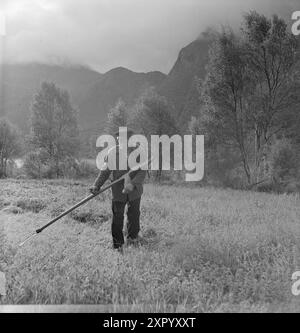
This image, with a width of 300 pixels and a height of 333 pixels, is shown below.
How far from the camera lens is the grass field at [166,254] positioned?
13.0ft

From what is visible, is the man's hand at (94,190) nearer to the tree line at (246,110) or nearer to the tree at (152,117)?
the tree at (152,117)

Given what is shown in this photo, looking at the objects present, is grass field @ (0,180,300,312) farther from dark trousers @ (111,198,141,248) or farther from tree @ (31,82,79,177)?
tree @ (31,82,79,177)

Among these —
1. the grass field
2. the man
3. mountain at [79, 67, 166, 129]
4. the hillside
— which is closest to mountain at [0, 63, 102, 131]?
the hillside

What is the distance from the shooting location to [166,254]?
16.5ft

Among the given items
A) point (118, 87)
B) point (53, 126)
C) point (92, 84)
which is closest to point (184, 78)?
point (118, 87)

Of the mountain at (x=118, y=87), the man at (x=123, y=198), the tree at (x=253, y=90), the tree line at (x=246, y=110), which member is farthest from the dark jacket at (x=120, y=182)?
the tree at (x=253, y=90)

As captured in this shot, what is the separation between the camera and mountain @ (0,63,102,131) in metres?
4.98

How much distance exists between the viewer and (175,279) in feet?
14.1

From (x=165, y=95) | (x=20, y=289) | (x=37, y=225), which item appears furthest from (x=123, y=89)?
(x=20, y=289)

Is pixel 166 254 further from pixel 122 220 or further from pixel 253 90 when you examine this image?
pixel 253 90

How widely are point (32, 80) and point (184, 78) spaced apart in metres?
2.60

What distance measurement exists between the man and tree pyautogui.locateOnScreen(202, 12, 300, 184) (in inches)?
116

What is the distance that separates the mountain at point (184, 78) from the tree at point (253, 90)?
3.83 ft
